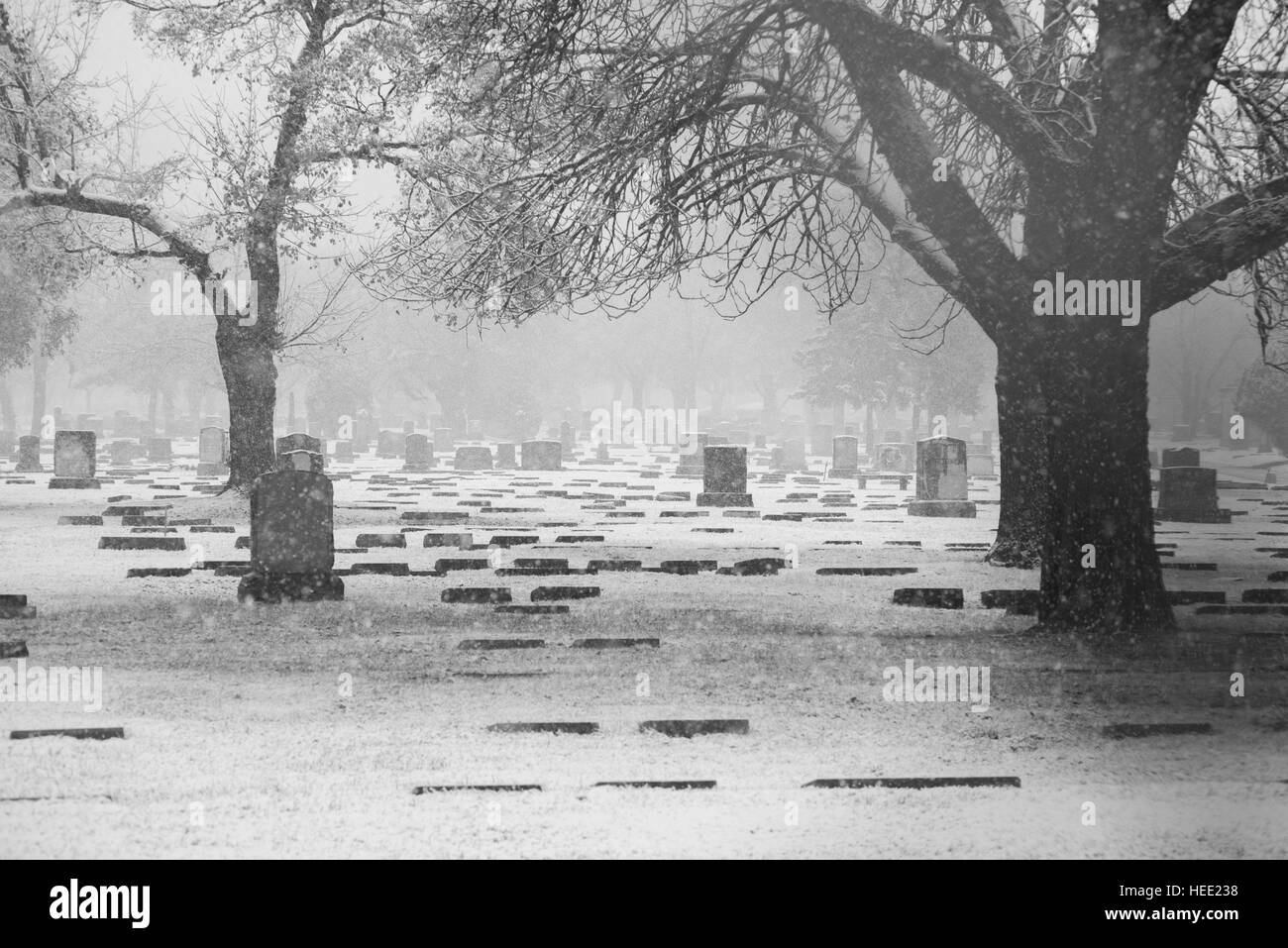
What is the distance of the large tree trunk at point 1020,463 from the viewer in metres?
15.9

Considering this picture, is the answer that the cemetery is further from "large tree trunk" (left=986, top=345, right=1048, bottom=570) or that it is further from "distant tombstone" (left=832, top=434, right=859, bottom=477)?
"distant tombstone" (left=832, top=434, right=859, bottom=477)

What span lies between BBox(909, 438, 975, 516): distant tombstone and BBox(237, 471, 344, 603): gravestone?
15709 mm

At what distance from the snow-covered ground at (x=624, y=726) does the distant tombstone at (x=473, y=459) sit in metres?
30.1

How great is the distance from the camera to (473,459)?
4609 cm

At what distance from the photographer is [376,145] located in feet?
73.0

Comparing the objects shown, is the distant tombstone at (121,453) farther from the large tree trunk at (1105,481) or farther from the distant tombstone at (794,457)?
the large tree trunk at (1105,481)

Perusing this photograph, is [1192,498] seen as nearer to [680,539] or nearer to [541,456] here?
[680,539]

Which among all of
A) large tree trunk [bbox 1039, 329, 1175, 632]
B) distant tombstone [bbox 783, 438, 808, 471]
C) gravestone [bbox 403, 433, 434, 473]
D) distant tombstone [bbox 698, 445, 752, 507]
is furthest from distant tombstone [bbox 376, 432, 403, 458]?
large tree trunk [bbox 1039, 329, 1175, 632]

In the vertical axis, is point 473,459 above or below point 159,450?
below

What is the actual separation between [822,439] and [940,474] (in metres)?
40.4

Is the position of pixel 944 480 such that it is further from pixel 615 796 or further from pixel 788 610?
pixel 615 796

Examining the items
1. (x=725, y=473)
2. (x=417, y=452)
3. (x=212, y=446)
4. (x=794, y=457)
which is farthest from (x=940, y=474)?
(x=212, y=446)

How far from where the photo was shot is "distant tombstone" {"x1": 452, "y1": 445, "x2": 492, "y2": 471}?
45875 millimetres

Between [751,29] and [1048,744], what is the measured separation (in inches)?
266
